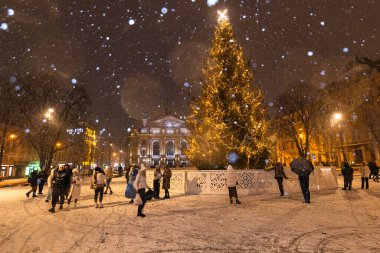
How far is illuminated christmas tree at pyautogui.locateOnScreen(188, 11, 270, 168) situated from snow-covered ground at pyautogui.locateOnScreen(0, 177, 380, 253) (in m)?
6.20

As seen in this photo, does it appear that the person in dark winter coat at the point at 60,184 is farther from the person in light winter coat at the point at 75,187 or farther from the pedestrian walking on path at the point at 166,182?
the pedestrian walking on path at the point at 166,182

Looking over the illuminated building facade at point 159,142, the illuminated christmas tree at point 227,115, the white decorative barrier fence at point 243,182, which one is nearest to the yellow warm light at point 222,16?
Result: the illuminated christmas tree at point 227,115

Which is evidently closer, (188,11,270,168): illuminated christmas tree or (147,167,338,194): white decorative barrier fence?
(147,167,338,194): white decorative barrier fence

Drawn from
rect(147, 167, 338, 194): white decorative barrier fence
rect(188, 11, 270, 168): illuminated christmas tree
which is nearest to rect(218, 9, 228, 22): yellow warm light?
rect(188, 11, 270, 168): illuminated christmas tree

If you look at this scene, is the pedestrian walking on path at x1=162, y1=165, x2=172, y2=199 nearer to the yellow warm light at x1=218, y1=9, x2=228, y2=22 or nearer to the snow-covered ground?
the snow-covered ground

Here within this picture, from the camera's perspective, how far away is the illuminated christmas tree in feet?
51.0

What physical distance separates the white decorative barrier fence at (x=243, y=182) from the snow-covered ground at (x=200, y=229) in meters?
4.26

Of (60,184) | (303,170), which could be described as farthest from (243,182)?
(60,184)

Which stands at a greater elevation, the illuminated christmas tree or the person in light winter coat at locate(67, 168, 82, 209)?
Result: the illuminated christmas tree

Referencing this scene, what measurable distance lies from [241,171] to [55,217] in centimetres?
931

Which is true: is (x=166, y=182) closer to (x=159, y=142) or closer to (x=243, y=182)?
(x=243, y=182)

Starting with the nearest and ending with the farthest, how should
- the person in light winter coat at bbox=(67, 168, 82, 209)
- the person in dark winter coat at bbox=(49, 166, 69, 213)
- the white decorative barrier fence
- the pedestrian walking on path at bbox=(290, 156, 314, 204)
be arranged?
the person in dark winter coat at bbox=(49, 166, 69, 213) → the pedestrian walking on path at bbox=(290, 156, 314, 204) → the person in light winter coat at bbox=(67, 168, 82, 209) → the white decorative barrier fence

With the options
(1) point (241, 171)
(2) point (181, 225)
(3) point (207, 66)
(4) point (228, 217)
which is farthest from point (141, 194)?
(3) point (207, 66)

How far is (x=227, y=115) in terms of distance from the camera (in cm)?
1591
